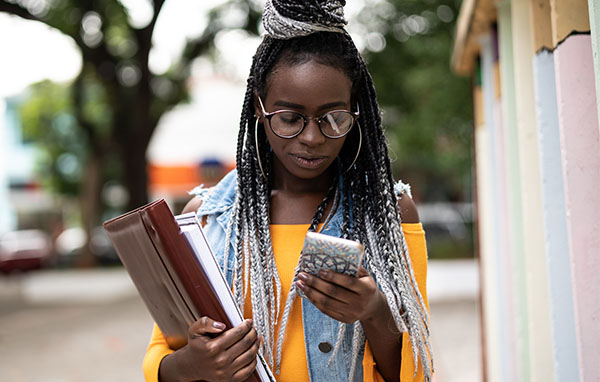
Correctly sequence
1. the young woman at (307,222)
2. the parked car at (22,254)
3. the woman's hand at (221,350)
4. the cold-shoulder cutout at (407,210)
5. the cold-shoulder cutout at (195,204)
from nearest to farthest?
1. the woman's hand at (221,350)
2. the young woman at (307,222)
3. the cold-shoulder cutout at (407,210)
4. the cold-shoulder cutout at (195,204)
5. the parked car at (22,254)

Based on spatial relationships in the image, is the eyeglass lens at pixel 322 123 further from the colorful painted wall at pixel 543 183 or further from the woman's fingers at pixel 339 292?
the colorful painted wall at pixel 543 183

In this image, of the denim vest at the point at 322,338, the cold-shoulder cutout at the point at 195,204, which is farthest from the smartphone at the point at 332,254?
the cold-shoulder cutout at the point at 195,204

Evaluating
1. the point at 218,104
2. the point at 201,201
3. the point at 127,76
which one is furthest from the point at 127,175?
the point at 201,201

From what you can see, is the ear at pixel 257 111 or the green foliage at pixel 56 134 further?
the green foliage at pixel 56 134

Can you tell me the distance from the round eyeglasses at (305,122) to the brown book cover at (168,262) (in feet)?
1.22

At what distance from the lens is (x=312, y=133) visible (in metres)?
1.52

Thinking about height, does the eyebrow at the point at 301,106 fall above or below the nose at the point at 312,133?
above

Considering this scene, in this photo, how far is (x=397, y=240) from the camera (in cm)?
159

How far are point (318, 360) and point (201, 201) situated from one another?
0.60 meters

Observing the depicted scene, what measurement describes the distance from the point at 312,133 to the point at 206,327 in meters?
0.56

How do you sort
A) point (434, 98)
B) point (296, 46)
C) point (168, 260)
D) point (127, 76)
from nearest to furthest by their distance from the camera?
point (168, 260)
point (296, 46)
point (434, 98)
point (127, 76)

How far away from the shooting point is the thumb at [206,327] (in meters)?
1.41

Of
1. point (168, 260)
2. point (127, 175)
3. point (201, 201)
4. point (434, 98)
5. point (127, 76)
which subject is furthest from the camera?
point (127, 76)

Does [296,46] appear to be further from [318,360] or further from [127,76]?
[127,76]
